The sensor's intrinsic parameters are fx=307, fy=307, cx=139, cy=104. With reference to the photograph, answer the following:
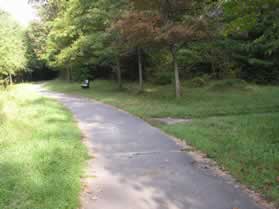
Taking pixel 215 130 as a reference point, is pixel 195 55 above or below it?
above

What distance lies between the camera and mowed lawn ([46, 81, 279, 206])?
17.1 ft

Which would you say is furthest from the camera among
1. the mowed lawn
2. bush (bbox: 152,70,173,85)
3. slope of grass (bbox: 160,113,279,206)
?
bush (bbox: 152,70,173,85)

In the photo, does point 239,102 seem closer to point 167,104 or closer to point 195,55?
point 167,104

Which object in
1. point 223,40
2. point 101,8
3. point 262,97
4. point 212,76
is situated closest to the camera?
point 262,97

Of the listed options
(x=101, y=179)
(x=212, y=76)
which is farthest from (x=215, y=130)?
(x=212, y=76)

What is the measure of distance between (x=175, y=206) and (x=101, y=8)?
647 inches

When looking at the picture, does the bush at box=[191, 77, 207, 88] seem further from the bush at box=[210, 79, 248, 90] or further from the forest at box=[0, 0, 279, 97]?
the bush at box=[210, 79, 248, 90]

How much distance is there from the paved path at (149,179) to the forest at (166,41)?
3834mm

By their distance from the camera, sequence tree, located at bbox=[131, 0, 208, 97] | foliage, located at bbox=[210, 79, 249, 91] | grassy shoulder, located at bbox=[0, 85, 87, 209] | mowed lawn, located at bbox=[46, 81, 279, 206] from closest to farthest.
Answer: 1. grassy shoulder, located at bbox=[0, 85, 87, 209]
2. mowed lawn, located at bbox=[46, 81, 279, 206]
3. tree, located at bbox=[131, 0, 208, 97]
4. foliage, located at bbox=[210, 79, 249, 91]

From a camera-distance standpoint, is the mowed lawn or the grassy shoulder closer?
the grassy shoulder

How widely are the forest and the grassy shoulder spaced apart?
16.5 feet

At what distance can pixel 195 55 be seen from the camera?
18.8 metres

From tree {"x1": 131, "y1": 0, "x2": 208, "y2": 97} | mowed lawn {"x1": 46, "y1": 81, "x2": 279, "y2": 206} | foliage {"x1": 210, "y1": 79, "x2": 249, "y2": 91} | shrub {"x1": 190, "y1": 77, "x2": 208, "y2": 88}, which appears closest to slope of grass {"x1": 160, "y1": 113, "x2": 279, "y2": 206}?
mowed lawn {"x1": 46, "y1": 81, "x2": 279, "y2": 206}

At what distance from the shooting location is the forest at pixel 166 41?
13.2m
